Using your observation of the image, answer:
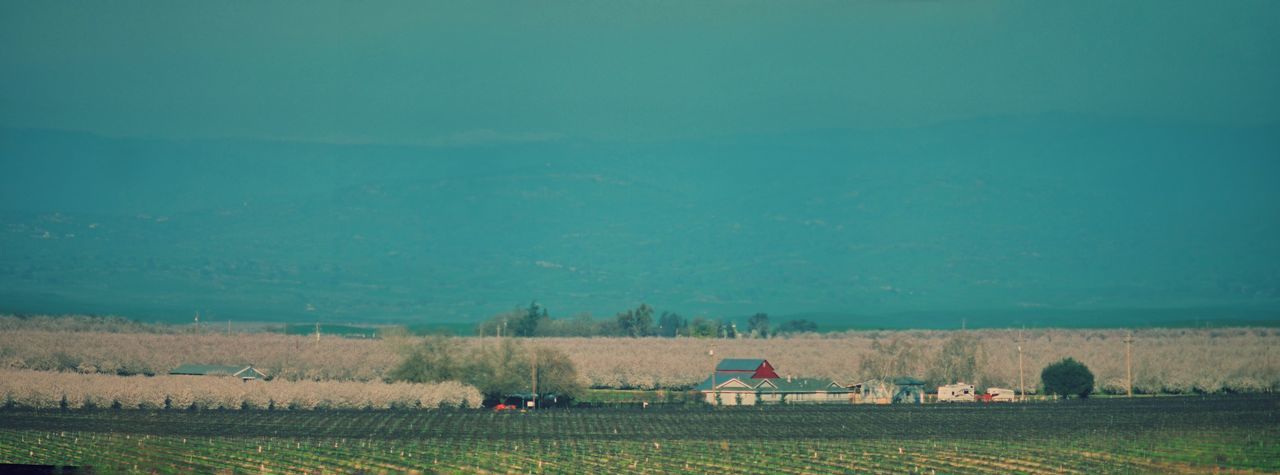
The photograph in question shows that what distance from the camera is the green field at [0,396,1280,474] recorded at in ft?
197

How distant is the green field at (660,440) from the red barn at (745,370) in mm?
25637

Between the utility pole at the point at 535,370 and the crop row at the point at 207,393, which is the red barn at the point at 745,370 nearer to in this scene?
the utility pole at the point at 535,370

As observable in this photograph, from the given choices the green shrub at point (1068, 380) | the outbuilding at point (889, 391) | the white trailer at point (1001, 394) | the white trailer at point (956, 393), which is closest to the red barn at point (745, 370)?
the outbuilding at point (889, 391)

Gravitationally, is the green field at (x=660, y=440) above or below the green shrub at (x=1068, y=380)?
below

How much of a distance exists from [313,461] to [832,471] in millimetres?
18567

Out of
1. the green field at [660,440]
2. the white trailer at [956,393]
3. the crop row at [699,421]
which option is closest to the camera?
the green field at [660,440]

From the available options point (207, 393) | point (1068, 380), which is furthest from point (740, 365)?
point (207, 393)

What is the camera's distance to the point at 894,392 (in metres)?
118

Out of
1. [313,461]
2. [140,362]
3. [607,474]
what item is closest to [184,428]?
[313,461]

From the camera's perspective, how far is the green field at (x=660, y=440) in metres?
60.0

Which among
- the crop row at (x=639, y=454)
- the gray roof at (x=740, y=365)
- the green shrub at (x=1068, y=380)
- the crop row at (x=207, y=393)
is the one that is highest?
the gray roof at (x=740, y=365)

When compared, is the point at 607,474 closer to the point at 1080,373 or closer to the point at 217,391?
the point at 217,391

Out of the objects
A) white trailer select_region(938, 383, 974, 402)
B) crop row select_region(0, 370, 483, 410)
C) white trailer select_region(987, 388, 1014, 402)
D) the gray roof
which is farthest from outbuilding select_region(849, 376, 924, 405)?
crop row select_region(0, 370, 483, 410)

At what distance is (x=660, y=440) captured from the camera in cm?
7219
